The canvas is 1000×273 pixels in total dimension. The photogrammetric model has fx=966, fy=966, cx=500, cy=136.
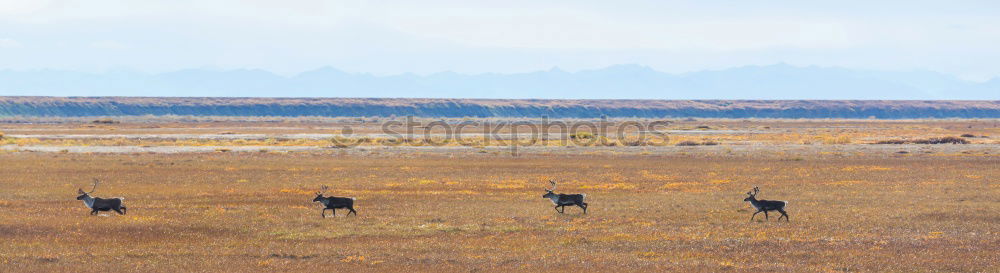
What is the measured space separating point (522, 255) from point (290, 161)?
3574 centimetres

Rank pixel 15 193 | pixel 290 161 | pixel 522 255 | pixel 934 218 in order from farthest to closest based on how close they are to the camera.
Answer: pixel 290 161 → pixel 15 193 → pixel 934 218 → pixel 522 255

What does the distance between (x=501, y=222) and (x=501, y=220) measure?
47 cm

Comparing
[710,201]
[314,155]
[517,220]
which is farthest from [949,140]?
[517,220]

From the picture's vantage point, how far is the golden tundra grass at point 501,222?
Result: 18141 mm

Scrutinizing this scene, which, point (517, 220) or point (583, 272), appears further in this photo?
point (517, 220)

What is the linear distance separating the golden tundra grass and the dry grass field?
6 cm

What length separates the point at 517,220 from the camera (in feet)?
80.7

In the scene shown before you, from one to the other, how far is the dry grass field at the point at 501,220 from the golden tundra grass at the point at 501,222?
→ 6 centimetres

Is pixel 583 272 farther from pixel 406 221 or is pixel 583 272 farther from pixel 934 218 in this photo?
pixel 934 218

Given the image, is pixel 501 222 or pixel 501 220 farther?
pixel 501 220

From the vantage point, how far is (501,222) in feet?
79.0

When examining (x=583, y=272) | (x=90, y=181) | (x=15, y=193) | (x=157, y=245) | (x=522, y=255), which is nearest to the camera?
(x=583, y=272)

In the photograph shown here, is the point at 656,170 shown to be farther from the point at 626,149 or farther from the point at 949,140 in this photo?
the point at 949,140

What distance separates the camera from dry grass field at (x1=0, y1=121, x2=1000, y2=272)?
1816 centimetres
